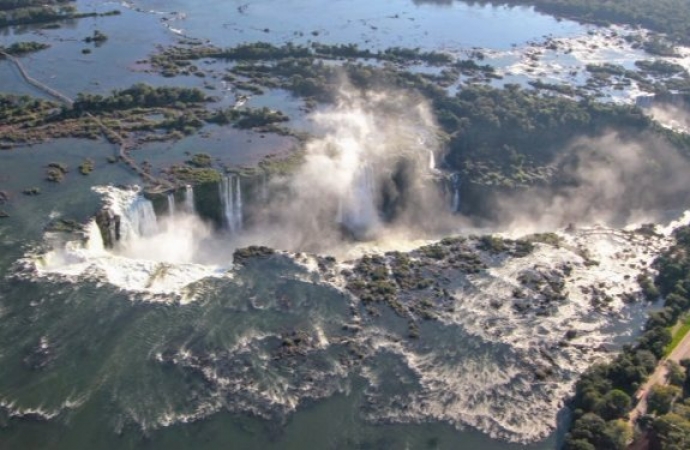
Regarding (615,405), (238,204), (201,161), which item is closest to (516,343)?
(615,405)

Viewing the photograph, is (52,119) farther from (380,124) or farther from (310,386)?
(310,386)

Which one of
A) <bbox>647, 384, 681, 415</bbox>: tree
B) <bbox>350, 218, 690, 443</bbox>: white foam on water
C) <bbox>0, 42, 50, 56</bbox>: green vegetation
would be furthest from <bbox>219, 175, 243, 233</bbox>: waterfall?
<bbox>0, 42, 50, 56</bbox>: green vegetation

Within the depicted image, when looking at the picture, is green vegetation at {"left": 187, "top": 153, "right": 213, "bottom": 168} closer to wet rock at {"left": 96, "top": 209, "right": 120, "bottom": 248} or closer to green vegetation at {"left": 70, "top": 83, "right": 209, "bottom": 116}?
wet rock at {"left": 96, "top": 209, "right": 120, "bottom": 248}

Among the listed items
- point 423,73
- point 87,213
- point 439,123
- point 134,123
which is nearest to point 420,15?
point 423,73

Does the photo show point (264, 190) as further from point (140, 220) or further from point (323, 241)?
point (140, 220)

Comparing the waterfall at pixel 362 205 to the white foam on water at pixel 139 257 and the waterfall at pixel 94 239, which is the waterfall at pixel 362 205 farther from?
the waterfall at pixel 94 239

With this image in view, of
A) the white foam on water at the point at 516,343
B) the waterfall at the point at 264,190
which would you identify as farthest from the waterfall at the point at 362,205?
the white foam on water at the point at 516,343

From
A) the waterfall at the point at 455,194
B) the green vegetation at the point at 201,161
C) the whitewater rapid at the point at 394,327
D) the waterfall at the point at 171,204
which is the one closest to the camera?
the whitewater rapid at the point at 394,327
